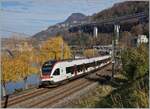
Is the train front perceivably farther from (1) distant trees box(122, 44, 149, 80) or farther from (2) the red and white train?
(1) distant trees box(122, 44, 149, 80)

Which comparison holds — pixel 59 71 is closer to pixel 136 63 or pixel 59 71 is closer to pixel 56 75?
pixel 56 75

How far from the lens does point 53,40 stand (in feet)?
244

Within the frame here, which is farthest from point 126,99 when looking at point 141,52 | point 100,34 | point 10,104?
point 100,34

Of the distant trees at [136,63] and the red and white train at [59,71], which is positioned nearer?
the red and white train at [59,71]

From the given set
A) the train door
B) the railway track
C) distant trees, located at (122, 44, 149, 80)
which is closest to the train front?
the train door

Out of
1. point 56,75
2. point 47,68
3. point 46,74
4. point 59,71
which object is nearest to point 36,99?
point 46,74

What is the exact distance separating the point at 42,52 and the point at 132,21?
80.6 meters

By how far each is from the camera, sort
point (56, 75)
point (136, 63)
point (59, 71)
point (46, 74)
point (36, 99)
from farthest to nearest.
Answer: point (136, 63) → point (59, 71) → point (56, 75) → point (46, 74) → point (36, 99)

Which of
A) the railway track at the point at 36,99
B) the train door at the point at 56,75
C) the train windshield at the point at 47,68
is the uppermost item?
the train windshield at the point at 47,68

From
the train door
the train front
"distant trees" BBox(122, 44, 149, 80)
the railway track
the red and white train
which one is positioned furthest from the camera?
"distant trees" BBox(122, 44, 149, 80)

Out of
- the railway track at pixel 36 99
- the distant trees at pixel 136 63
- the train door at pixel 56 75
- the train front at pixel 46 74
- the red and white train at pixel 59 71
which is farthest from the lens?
the distant trees at pixel 136 63

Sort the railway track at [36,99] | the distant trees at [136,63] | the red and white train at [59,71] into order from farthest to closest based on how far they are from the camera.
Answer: the distant trees at [136,63]
the red and white train at [59,71]
the railway track at [36,99]

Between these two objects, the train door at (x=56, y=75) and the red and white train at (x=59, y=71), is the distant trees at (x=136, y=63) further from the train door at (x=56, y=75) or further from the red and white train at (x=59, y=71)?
the train door at (x=56, y=75)

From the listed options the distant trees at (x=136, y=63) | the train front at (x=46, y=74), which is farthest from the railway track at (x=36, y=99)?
the distant trees at (x=136, y=63)
